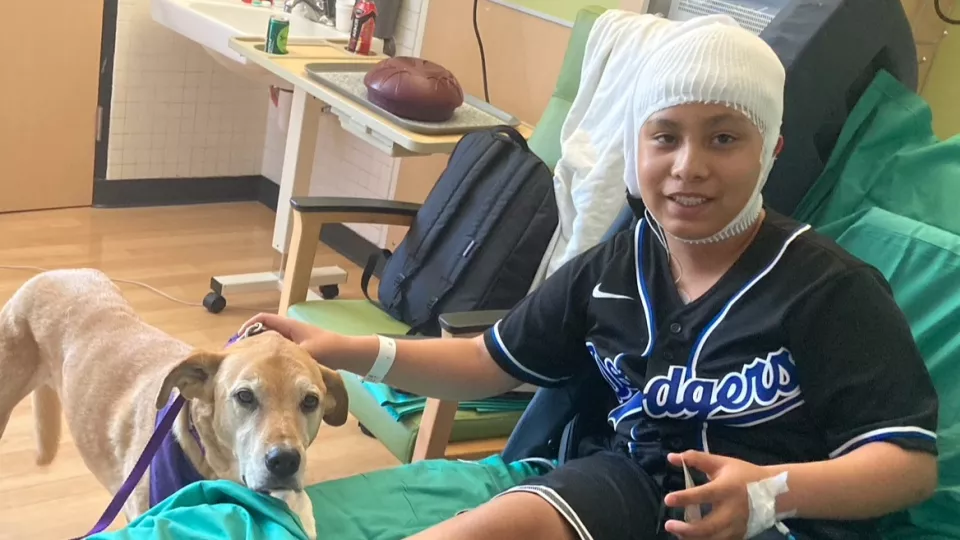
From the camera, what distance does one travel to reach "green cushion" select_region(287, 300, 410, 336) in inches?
83.8

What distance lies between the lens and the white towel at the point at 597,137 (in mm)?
1990

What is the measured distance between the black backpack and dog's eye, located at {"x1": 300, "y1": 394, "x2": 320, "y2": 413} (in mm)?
774

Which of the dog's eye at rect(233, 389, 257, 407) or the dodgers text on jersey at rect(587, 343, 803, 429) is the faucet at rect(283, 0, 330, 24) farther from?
the dodgers text on jersey at rect(587, 343, 803, 429)

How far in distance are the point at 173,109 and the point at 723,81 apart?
10.5 ft

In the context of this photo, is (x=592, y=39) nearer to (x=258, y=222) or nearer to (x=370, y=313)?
(x=370, y=313)

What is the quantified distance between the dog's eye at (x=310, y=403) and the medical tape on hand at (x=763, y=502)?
0.66 meters

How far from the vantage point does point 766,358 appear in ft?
3.98

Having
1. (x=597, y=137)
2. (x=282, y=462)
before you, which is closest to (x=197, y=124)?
(x=597, y=137)

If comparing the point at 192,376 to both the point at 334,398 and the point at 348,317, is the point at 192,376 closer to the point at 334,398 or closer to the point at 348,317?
the point at 334,398

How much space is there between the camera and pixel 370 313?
7.48 feet

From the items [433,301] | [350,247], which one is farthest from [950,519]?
[350,247]

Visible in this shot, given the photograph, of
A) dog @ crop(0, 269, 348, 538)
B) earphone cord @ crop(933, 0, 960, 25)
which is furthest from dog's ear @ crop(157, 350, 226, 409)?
earphone cord @ crop(933, 0, 960, 25)

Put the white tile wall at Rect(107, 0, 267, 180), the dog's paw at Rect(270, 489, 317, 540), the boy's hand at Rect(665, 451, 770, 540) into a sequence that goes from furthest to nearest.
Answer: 1. the white tile wall at Rect(107, 0, 267, 180)
2. the dog's paw at Rect(270, 489, 317, 540)
3. the boy's hand at Rect(665, 451, 770, 540)

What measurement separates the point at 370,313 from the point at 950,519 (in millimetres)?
1374
